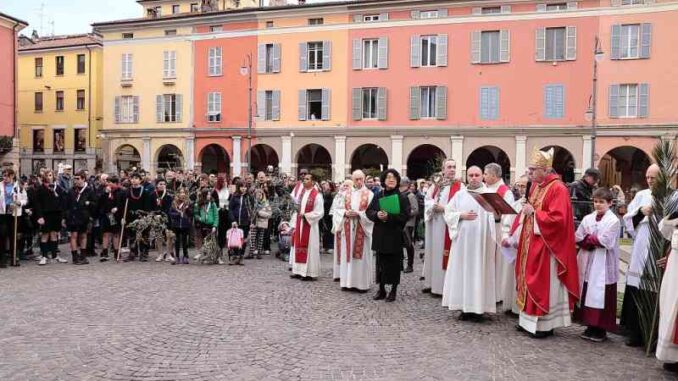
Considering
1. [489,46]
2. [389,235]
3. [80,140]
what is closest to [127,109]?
[80,140]

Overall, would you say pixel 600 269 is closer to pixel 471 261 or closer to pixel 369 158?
pixel 471 261

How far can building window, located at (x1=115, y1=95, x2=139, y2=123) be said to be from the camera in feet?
118

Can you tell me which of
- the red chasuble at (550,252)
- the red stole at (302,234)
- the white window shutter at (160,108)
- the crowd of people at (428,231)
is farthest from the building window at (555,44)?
the red chasuble at (550,252)

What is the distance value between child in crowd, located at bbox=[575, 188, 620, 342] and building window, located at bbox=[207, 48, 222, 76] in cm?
3007

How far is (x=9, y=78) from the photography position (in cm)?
Result: 3142

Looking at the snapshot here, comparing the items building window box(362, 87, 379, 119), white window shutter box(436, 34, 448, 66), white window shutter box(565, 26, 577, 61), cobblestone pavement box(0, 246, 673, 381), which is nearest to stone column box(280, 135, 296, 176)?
building window box(362, 87, 379, 119)

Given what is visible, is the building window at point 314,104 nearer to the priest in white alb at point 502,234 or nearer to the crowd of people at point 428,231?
the crowd of people at point 428,231

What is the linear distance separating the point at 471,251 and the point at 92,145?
131 feet

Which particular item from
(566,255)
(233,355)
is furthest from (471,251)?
(233,355)

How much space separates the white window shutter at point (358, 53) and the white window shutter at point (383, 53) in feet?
3.47

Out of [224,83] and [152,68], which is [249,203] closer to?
[224,83]

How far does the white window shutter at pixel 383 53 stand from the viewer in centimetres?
3078

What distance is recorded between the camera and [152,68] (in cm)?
3547

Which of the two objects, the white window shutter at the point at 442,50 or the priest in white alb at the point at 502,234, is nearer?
the priest in white alb at the point at 502,234
